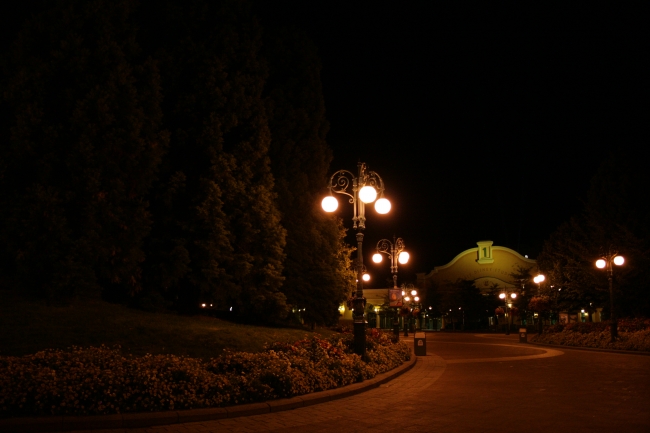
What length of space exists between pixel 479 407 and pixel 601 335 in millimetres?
23348

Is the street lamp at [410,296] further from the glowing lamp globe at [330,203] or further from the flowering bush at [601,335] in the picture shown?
the glowing lamp globe at [330,203]

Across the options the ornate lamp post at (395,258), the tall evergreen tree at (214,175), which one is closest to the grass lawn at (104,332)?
the tall evergreen tree at (214,175)

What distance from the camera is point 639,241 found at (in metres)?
33.0

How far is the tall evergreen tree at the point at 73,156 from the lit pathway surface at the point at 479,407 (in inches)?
363

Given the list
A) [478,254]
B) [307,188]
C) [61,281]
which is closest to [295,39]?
[307,188]

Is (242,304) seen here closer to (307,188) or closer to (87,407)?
(307,188)

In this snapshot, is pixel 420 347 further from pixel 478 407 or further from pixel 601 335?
pixel 478 407

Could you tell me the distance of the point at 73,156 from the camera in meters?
16.9

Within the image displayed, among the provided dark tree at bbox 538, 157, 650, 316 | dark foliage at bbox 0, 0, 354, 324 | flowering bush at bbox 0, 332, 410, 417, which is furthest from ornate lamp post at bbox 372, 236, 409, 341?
dark tree at bbox 538, 157, 650, 316

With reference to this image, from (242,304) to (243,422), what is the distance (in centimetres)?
1301

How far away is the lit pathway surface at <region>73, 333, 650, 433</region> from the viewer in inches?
354

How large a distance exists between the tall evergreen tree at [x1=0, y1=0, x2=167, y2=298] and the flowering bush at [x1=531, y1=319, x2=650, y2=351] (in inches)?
881

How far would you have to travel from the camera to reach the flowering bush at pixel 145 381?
8.98 m

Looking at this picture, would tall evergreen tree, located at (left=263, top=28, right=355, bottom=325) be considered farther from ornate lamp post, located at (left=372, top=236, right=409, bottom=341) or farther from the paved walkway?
the paved walkway
